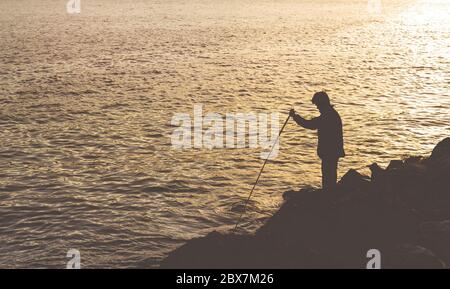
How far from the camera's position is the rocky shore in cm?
1075

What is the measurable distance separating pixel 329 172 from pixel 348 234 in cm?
203

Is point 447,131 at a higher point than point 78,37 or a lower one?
lower

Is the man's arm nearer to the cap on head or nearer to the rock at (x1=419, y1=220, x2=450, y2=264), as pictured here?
the cap on head

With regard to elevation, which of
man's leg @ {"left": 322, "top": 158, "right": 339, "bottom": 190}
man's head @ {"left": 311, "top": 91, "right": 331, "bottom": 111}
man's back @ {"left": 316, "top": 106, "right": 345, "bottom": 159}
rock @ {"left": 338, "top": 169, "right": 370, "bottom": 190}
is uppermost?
man's head @ {"left": 311, "top": 91, "right": 331, "bottom": 111}

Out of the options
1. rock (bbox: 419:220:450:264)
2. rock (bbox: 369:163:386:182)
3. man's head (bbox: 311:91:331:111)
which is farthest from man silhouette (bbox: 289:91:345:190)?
rock (bbox: 419:220:450:264)

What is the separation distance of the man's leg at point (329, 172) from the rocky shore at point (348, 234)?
0.71 feet

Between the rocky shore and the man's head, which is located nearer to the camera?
the rocky shore

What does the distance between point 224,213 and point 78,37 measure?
170 ft

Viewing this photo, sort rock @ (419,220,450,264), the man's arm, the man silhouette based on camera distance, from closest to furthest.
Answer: rock @ (419,220,450,264)
the man silhouette
the man's arm

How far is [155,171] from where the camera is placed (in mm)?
18625

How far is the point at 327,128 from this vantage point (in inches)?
500
